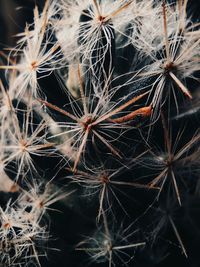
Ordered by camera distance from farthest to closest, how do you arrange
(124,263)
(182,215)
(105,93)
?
(182,215)
(124,263)
(105,93)

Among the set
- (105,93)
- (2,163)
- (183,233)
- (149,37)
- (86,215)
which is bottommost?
(183,233)

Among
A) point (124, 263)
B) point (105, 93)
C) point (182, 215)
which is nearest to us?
point (105, 93)

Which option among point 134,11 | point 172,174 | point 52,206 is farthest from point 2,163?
point 134,11

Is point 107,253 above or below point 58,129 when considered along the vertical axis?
below

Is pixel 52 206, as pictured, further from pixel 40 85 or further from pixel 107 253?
pixel 40 85

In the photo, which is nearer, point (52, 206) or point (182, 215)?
point (52, 206)

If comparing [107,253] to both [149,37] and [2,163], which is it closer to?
[2,163]

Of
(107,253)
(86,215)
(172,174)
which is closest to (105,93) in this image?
(172,174)
